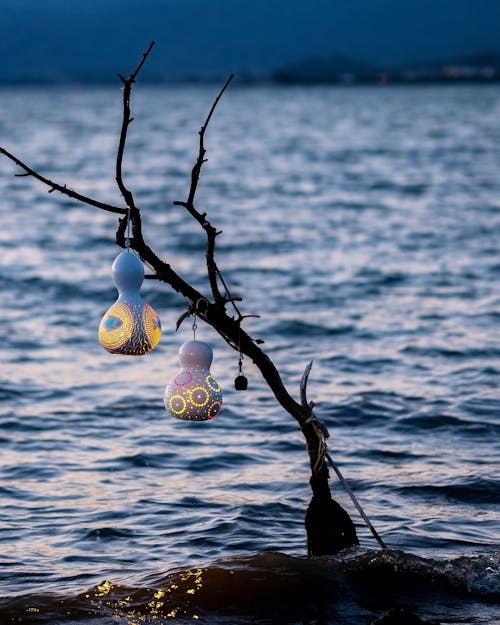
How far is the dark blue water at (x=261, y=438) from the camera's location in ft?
29.3

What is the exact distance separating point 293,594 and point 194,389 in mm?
1899

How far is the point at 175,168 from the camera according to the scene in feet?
200

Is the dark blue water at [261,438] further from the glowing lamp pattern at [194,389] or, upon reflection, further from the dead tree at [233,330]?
the glowing lamp pattern at [194,389]

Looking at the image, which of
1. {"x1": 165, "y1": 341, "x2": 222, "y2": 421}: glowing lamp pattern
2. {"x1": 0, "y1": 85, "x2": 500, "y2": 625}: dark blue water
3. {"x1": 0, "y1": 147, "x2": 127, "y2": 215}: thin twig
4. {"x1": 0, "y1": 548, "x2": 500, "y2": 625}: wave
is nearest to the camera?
{"x1": 0, "y1": 147, "x2": 127, "y2": 215}: thin twig

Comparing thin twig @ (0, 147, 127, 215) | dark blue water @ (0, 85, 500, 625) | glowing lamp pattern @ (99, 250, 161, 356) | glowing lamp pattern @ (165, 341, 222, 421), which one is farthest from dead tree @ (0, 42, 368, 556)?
dark blue water @ (0, 85, 500, 625)

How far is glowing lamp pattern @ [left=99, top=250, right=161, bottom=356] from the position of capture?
7.64 meters

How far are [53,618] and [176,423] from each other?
5.27m

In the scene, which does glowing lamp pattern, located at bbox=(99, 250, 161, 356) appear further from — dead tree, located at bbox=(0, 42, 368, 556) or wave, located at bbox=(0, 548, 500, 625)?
wave, located at bbox=(0, 548, 500, 625)

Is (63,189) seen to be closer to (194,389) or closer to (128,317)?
(128,317)

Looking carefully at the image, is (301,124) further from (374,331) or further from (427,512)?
(427,512)

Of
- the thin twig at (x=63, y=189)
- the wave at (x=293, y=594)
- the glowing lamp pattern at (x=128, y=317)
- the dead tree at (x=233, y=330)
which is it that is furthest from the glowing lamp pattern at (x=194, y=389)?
the wave at (x=293, y=594)

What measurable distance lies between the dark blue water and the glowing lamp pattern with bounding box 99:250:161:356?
6.90 ft

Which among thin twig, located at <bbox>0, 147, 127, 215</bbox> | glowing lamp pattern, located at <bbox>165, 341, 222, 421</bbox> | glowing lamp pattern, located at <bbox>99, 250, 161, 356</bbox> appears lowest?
glowing lamp pattern, located at <bbox>165, 341, 222, 421</bbox>

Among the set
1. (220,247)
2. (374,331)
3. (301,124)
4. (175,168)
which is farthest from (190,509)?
(301,124)
